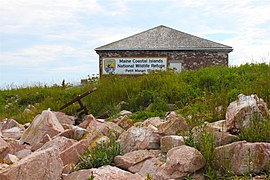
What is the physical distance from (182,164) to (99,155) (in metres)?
1.12

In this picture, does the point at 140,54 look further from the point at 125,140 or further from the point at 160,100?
the point at 125,140

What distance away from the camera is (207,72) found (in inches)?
550

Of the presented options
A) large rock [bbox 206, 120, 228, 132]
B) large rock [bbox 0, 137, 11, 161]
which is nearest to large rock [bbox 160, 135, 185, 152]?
large rock [bbox 206, 120, 228, 132]

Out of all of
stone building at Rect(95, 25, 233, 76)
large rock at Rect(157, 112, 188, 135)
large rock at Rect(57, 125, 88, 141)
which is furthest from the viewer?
stone building at Rect(95, 25, 233, 76)

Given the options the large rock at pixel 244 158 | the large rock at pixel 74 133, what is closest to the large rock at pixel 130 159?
the large rock at pixel 244 158

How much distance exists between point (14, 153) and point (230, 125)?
11.2 feet

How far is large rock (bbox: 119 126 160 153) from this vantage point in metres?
6.16

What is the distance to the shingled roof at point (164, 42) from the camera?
27.3 meters

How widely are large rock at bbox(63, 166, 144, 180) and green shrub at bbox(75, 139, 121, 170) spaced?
0.94 ft

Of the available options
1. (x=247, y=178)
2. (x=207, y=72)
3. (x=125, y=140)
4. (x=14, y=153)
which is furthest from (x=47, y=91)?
(x=247, y=178)

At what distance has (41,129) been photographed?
795 cm

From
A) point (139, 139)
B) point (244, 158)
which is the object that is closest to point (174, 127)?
point (139, 139)

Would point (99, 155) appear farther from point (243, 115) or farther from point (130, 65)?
point (130, 65)

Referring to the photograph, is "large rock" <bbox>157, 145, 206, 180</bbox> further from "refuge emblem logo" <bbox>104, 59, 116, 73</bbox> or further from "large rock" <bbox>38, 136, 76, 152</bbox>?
"refuge emblem logo" <bbox>104, 59, 116, 73</bbox>
